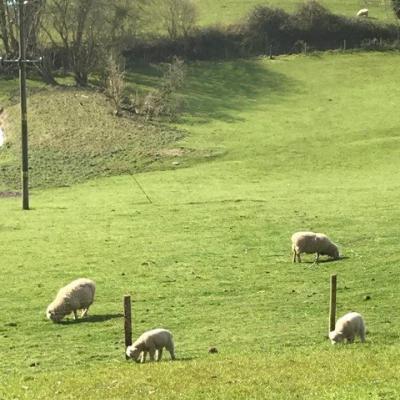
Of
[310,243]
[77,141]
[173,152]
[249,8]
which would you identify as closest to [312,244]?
[310,243]

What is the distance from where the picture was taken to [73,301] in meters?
22.6

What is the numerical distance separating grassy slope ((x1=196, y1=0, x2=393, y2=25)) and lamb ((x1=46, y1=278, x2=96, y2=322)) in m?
75.9

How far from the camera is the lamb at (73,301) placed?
73.7 feet

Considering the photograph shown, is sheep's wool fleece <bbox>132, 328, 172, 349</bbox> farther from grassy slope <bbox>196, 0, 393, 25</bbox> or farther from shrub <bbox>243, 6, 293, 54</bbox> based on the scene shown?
grassy slope <bbox>196, 0, 393, 25</bbox>

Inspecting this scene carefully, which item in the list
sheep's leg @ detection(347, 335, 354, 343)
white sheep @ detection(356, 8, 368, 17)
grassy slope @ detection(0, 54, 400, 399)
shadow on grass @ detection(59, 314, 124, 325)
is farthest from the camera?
white sheep @ detection(356, 8, 368, 17)

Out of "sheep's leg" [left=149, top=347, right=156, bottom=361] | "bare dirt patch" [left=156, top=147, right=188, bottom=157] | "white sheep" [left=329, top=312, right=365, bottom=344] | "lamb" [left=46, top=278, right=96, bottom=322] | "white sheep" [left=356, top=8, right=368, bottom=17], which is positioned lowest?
"bare dirt patch" [left=156, top=147, right=188, bottom=157]

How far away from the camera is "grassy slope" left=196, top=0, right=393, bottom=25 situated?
97.6 m

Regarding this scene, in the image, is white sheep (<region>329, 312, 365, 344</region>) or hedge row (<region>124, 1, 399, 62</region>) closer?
white sheep (<region>329, 312, 365, 344</region>)

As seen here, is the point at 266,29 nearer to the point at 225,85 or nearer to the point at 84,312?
the point at 225,85

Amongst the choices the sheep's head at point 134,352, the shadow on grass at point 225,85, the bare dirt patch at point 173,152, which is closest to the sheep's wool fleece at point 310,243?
the sheep's head at point 134,352

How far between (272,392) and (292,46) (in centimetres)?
8106

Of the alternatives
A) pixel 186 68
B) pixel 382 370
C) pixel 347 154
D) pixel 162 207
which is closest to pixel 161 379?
pixel 382 370

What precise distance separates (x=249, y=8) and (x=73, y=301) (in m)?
81.8

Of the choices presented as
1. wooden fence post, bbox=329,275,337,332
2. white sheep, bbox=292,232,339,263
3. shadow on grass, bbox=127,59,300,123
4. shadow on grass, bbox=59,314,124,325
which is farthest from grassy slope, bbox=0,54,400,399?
shadow on grass, bbox=127,59,300,123
